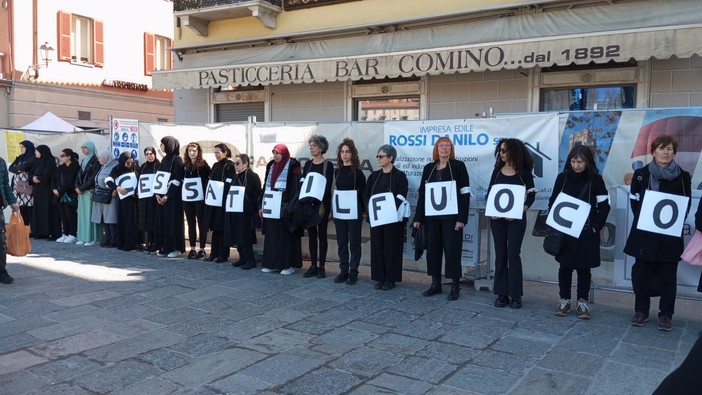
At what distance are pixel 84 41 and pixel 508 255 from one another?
19.9 metres

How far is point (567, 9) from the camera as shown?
32.4 ft

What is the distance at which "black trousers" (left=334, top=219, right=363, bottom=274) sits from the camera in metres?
7.40

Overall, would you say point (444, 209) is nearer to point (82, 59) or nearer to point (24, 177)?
point (24, 177)

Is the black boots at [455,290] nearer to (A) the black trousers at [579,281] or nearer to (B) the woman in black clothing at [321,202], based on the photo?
(A) the black trousers at [579,281]

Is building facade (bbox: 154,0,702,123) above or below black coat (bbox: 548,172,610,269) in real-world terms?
above

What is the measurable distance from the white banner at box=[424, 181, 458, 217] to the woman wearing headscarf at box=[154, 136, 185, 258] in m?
4.24

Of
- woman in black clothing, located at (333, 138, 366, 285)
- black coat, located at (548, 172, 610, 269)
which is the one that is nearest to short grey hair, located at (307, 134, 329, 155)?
woman in black clothing, located at (333, 138, 366, 285)

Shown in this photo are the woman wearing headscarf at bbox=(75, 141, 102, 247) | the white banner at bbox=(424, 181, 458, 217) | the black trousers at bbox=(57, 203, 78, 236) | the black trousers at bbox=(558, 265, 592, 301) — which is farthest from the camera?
the black trousers at bbox=(57, 203, 78, 236)

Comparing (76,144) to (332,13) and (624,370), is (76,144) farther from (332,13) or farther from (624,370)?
(624,370)

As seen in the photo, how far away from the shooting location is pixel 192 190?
8891 mm

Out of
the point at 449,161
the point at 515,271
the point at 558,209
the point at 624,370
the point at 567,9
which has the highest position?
the point at 567,9

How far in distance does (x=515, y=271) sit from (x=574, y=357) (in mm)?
1529

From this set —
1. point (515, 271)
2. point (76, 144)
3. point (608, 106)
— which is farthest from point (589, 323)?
point (76, 144)

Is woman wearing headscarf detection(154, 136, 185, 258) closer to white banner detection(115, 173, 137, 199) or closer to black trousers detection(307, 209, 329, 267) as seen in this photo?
white banner detection(115, 173, 137, 199)
